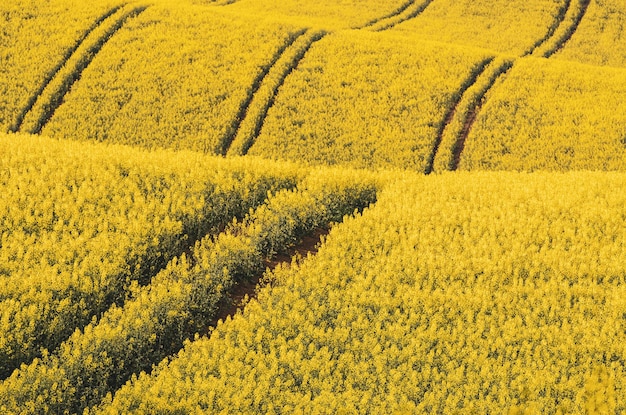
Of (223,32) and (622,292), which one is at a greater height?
(223,32)

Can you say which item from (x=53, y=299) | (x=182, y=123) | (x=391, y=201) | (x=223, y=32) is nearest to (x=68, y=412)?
(x=53, y=299)

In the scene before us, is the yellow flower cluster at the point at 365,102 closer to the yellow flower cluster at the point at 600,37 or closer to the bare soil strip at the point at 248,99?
the bare soil strip at the point at 248,99

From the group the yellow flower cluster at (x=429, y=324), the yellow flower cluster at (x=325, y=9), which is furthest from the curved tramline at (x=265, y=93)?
the yellow flower cluster at (x=429, y=324)

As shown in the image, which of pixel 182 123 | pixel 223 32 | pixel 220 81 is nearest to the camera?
pixel 182 123

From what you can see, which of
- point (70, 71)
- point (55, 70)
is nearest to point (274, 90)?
point (70, 71)

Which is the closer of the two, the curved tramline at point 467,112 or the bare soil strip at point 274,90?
the curved tramline at point 467,112

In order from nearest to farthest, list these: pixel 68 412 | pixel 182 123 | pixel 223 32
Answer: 1. pixel 68 412
2. pixel 182 123
3. pixel 223 32

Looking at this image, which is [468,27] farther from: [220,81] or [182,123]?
[182,123]
